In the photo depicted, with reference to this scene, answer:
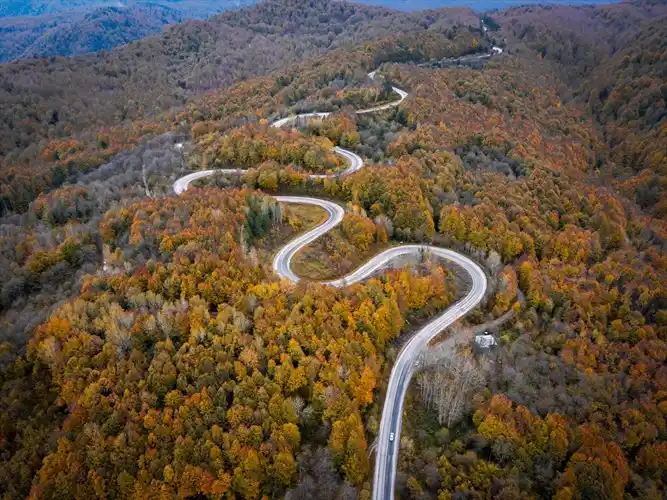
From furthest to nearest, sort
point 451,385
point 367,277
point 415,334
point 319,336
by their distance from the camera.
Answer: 1. point 367,277
2. point 415,334
3. point 319,336
4. point 451,385

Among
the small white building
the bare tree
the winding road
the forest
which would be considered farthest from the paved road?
the bare tree

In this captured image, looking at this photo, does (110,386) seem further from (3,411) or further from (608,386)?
(608,386)

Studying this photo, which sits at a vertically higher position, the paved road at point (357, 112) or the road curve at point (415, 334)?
the paved road at point (357, 112)

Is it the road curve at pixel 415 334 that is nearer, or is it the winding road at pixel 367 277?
the road curve at pixel 415 334

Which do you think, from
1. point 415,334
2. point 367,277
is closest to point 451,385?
point 415,334

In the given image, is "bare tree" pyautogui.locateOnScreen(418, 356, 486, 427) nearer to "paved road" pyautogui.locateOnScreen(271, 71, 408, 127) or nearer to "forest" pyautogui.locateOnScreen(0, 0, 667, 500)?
"forest" pyautogui.locateOnScreen(0, 0, 667, 500)

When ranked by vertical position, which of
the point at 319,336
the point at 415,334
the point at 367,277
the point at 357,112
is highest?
the point at 357,112

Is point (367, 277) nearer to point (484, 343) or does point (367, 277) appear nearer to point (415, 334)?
point (415, 334)

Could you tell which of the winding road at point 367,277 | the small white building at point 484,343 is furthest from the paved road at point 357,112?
the small white building at point 484,343

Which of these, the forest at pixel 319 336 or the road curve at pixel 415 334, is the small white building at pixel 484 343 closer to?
the forest at pixel 319 336

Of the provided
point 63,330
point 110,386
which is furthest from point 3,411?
point 110,386
